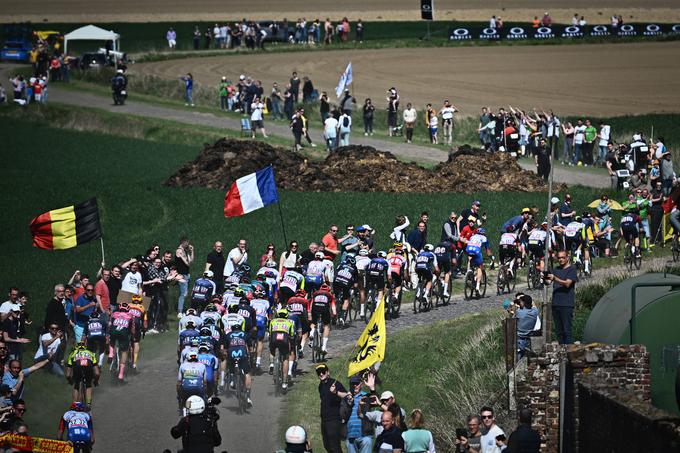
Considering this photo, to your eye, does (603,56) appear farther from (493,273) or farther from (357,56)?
(493,273)

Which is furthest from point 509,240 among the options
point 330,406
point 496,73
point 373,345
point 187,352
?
point 496,73

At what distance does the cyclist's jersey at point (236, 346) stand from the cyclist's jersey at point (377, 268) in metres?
5.45

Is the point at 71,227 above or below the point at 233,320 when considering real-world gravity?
above

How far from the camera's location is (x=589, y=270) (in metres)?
33.7

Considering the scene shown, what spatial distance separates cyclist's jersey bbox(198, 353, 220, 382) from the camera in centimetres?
2266

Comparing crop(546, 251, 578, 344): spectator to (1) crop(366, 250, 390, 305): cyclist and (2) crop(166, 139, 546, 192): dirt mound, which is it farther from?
(2) crop(166, 139, 546, 192): dirt mound

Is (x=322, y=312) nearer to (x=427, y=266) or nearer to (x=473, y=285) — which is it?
(x=427, y=266)

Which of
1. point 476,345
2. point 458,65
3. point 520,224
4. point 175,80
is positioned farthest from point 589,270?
point 458,65

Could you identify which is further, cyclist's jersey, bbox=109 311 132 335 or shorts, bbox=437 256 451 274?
shorts, bbox=437 256 451 274

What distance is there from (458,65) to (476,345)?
52864 mm

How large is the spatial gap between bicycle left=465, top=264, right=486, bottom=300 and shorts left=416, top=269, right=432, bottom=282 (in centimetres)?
165

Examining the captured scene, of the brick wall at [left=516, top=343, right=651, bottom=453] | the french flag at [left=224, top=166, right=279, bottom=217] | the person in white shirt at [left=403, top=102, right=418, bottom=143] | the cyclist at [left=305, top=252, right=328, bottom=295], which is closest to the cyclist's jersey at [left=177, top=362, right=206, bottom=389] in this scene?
the brick wall at [left=516, top=343, right=651, bottom=453]

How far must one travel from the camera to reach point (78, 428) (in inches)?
799

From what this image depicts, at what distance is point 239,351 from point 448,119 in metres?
33.5
